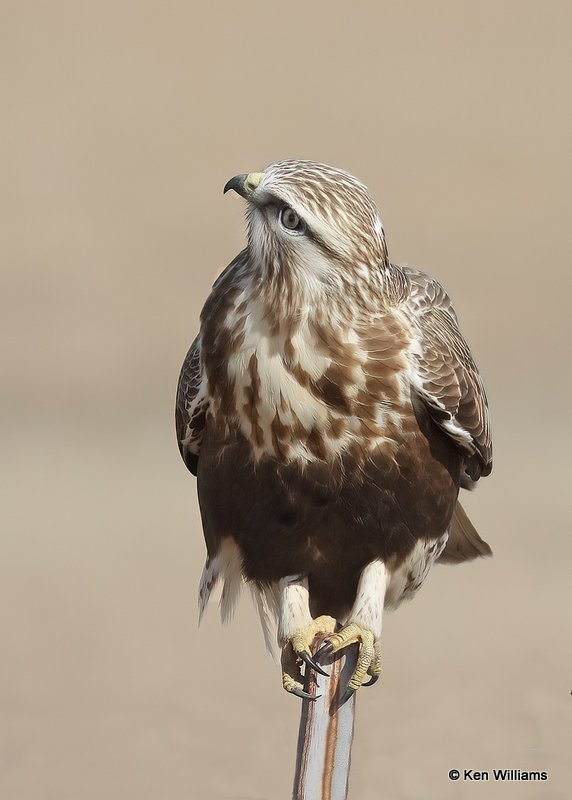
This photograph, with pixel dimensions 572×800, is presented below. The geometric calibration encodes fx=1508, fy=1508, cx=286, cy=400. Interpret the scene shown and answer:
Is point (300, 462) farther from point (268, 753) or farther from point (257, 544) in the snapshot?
point (268, 753)

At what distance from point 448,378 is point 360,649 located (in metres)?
0.99

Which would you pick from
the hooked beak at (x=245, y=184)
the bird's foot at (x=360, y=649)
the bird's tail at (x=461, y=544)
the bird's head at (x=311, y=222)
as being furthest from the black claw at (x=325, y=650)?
the hooked beak at (x=245, y=184)

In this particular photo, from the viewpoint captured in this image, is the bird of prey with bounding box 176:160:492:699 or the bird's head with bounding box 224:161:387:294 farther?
the bird of prey with bounding box 176:160:492:699

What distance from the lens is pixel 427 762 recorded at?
9.50 metres

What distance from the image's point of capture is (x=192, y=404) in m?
5.38

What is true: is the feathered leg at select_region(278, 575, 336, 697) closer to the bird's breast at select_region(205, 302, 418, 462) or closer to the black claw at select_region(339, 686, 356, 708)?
the black claw at select_region(339, 686, 356, 708)

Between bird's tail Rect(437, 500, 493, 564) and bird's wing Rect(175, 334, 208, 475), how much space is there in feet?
4.38

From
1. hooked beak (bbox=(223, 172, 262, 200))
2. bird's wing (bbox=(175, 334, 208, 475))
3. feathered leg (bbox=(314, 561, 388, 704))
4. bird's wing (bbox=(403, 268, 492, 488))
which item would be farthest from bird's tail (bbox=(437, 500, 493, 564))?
hooked beak (bbox=(223, 172, 262, 200))

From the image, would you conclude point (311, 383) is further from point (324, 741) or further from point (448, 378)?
point (324, 741)

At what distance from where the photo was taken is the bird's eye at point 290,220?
191 inches

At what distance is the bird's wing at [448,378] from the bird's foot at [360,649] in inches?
30.5

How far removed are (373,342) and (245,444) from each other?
0.57 meters

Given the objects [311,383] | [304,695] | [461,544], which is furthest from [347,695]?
[461,544]

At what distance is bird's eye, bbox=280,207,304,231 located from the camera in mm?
4863
